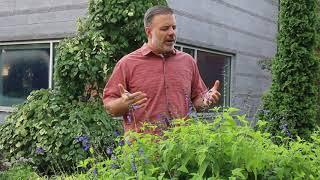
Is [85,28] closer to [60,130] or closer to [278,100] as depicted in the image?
[60,130]

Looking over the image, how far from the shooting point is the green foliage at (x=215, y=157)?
84.4 inches

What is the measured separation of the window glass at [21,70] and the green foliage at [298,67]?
400 cm

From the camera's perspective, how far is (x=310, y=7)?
28.0ft

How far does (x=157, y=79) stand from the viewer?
316 cm

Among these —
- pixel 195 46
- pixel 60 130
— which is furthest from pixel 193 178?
pixel 195 46

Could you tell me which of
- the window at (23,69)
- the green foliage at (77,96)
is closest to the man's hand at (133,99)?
the green foliage at (77,96)

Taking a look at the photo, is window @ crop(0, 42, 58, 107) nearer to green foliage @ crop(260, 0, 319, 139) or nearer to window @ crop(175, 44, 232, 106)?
window @ crop(175, 44, 232, 106)

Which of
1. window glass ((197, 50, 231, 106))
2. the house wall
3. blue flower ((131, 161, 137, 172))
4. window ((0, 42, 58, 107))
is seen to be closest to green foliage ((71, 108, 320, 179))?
blue flower ((131, 161, 137, 172))

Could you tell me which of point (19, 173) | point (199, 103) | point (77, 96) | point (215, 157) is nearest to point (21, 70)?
point (77, 96)

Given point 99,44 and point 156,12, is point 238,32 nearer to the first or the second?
point 99,44

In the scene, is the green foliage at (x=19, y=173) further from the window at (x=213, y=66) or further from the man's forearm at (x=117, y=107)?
the window at (x=213, y=66)

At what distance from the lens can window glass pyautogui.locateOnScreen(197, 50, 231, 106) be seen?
10398 millimetres

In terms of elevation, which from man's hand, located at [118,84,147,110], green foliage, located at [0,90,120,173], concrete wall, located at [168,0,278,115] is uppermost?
concrete wall, located at [168,0,278,115]

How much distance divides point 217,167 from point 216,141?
0.37 ft
